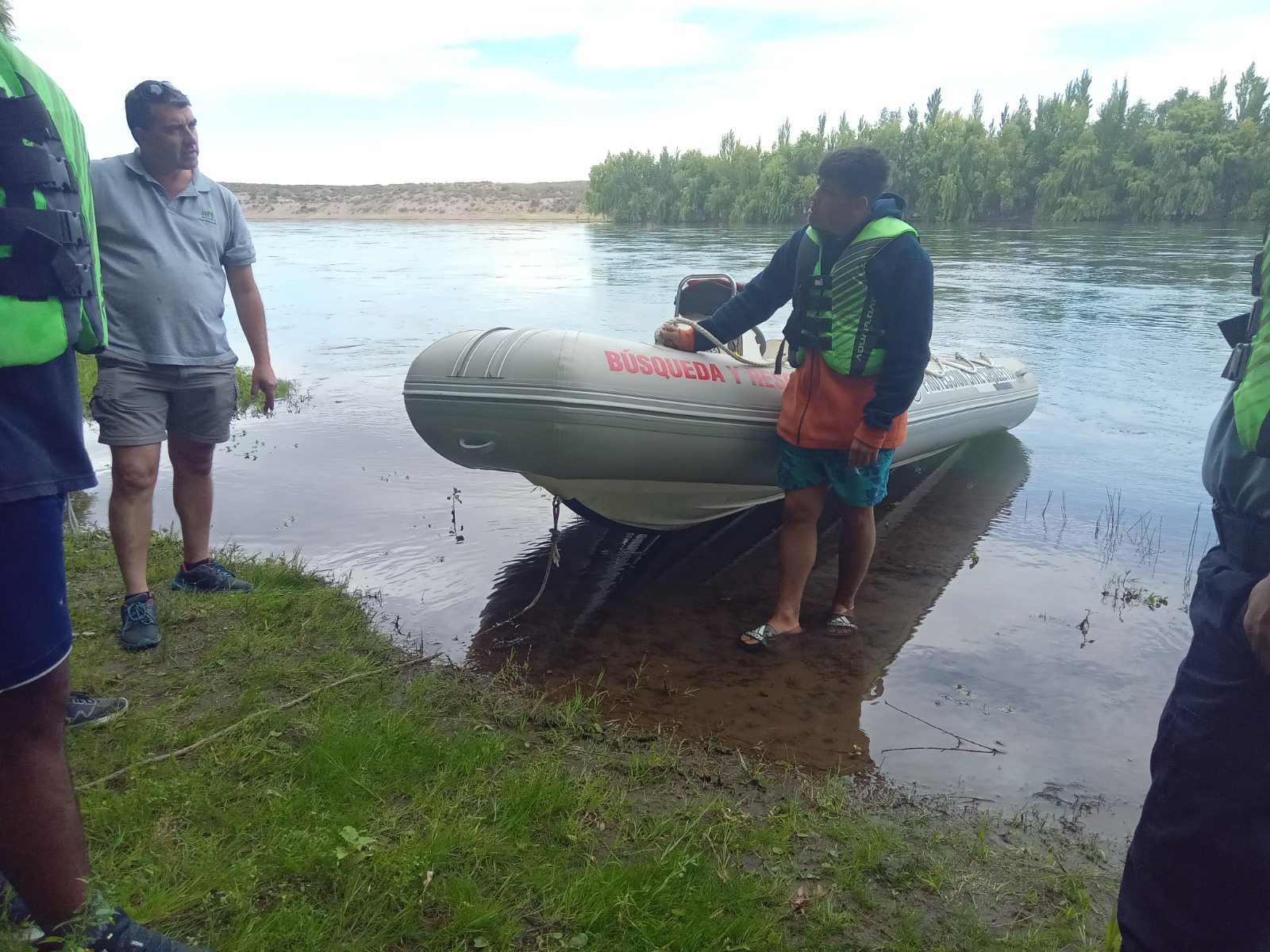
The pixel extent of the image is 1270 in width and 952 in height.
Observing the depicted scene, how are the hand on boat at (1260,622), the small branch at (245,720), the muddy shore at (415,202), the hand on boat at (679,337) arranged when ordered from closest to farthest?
the hand on boat at (1260,622) → the small branch at (245,720) → the hand on boat at (679,337) → the muddy shore at (415,202)

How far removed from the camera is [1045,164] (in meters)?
44.7

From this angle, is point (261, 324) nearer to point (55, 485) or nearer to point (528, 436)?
point (528, 436)

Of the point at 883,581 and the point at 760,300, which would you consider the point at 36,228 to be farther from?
the point at 883,581

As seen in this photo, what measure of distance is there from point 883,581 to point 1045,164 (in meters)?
47.5

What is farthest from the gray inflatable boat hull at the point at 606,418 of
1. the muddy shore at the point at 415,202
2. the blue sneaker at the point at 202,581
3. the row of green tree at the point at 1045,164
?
the muddy shore at the point at 415,202

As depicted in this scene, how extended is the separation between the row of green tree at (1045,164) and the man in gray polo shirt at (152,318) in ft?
116

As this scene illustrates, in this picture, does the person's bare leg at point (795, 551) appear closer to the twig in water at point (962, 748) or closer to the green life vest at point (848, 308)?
the green life vest at point (848, 308)

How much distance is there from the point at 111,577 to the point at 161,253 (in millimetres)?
1370

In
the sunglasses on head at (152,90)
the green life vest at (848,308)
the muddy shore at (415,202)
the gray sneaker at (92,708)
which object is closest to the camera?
the gray sneaker at (92,708)

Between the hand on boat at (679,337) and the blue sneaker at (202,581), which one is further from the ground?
the hand on boat at (679,337)

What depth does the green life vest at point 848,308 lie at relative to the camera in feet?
10.9

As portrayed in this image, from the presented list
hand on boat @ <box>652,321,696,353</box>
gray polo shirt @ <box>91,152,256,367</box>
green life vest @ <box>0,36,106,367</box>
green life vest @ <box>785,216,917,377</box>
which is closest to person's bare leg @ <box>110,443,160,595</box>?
gray polo shirt @ <box>91,152,256,367</box>

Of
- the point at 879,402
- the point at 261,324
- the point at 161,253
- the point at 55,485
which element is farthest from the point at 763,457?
the point at 55,485

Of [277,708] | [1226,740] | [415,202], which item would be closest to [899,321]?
[1226,740]
